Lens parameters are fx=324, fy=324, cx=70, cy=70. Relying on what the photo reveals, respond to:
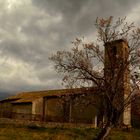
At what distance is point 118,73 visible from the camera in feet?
80.7

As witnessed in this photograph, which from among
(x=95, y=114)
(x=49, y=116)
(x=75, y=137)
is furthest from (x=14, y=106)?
(x=75, y=137)

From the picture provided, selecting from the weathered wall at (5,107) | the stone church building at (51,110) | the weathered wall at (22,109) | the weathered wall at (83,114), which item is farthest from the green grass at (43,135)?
the weathered wall at (5,107)

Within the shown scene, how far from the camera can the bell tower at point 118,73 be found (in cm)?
2423

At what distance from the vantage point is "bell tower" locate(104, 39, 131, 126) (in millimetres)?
24234

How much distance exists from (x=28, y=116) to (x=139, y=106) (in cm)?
2478

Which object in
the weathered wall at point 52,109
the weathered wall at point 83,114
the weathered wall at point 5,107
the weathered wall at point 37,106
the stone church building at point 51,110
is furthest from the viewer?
the weathered wall at point 5,107

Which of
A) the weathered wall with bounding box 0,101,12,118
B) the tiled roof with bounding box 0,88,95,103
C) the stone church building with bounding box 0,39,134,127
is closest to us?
the tiled roof with bounding box 0,88,95,103

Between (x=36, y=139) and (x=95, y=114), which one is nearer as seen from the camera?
(x=36, y=139)

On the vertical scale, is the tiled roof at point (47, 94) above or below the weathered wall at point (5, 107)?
above

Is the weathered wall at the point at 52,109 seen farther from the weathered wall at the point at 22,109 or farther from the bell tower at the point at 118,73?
the bell tower at the point at 118,73

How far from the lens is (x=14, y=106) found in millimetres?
56312

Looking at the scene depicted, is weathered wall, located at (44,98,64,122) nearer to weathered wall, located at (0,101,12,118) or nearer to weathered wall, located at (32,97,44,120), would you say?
weathered wall, located at (32,97,44,120)

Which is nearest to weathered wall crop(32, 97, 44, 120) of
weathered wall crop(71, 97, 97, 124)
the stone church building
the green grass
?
the stone church building

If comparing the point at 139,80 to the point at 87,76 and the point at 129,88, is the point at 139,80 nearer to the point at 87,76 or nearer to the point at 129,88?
the point at 129,88
